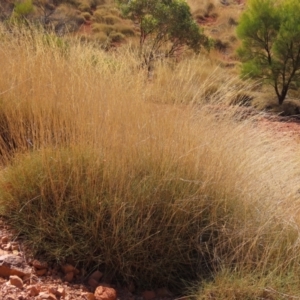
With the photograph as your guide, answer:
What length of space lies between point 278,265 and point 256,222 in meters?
0.38

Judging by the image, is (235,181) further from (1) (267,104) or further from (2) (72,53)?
(1) (267,104)

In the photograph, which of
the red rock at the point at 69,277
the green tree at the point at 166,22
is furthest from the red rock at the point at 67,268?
the green tree at the point at 166,22

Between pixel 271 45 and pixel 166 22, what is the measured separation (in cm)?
319

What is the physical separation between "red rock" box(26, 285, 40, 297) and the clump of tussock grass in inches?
12.4

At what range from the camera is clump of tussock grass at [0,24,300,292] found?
330 cm

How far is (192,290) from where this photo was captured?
10.3ft

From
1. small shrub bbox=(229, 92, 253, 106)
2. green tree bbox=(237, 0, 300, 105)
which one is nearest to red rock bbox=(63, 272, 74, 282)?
A: small shrub bbox=(229, 92, 253, 106)

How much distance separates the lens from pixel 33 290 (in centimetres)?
286

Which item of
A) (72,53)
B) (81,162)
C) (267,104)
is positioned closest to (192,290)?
(81,162)

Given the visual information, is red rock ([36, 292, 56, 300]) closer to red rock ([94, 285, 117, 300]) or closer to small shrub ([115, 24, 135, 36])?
red rock ([94, 285, 117, 300])

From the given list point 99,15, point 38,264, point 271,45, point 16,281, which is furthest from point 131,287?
point 99,15

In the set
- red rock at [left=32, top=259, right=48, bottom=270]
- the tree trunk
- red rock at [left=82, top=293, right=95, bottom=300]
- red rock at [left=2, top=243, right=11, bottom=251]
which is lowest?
the tree trunk

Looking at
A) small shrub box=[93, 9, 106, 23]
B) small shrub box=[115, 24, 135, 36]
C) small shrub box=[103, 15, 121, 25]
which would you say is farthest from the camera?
small shrub box=[93, 9, 106, 23]

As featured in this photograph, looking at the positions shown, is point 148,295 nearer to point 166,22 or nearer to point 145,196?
point 145,196
